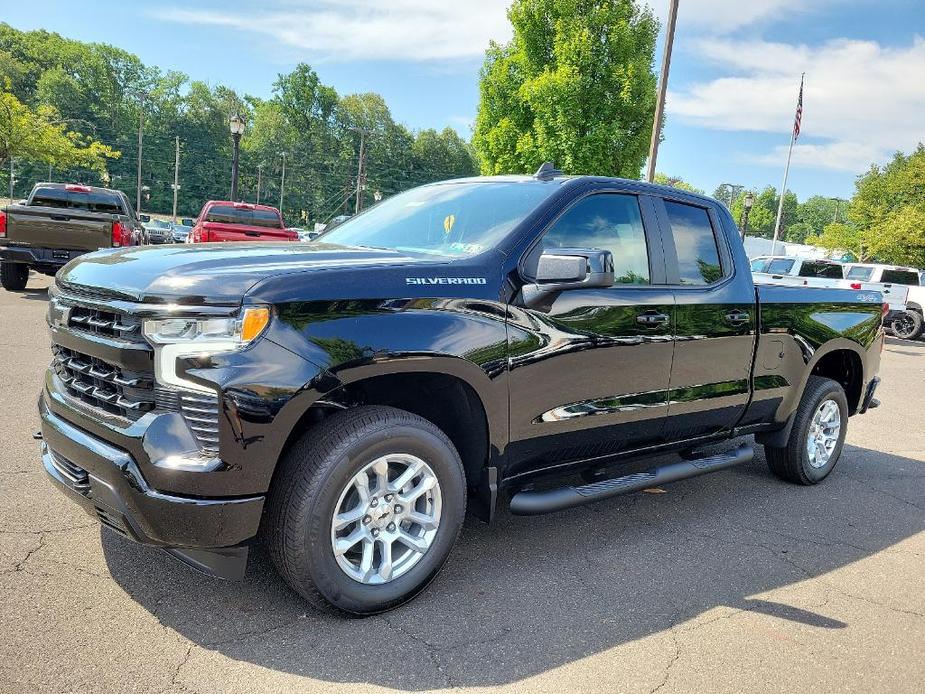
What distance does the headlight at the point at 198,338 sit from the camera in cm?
A: 247

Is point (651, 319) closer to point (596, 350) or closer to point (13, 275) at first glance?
point (596, 350)

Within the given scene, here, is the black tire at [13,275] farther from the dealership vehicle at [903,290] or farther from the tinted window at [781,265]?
the dealership vehicle at [903,290]

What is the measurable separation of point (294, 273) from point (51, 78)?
10250cm

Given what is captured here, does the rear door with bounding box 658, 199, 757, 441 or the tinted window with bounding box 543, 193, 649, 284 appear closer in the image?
the tinted window with bounding box 543, 193, 649, 284

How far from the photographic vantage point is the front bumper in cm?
247

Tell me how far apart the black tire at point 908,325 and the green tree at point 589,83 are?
10.9 meters

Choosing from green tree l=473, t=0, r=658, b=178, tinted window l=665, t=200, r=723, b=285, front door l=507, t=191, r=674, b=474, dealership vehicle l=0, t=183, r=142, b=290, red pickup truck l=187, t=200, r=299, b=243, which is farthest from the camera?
green tree l=473, t=0, r=658, b=178

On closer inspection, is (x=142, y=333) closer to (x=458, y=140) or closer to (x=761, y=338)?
(x=761, y=338)

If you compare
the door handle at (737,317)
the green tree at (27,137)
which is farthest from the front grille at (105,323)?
the green tree at (27,137)

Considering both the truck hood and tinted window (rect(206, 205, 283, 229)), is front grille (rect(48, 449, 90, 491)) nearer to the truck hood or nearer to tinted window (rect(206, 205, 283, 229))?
the truck hood

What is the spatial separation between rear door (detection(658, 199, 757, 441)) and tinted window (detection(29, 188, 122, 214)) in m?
12.1

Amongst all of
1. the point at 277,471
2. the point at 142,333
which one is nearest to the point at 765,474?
the point at 277,471

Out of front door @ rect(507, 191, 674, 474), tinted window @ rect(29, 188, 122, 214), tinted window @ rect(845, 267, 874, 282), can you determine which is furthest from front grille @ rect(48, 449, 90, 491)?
tinted window @ rect(845, 267, 874, 282)

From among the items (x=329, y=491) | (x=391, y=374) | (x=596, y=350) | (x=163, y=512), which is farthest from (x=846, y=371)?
(x=163, y=512)
